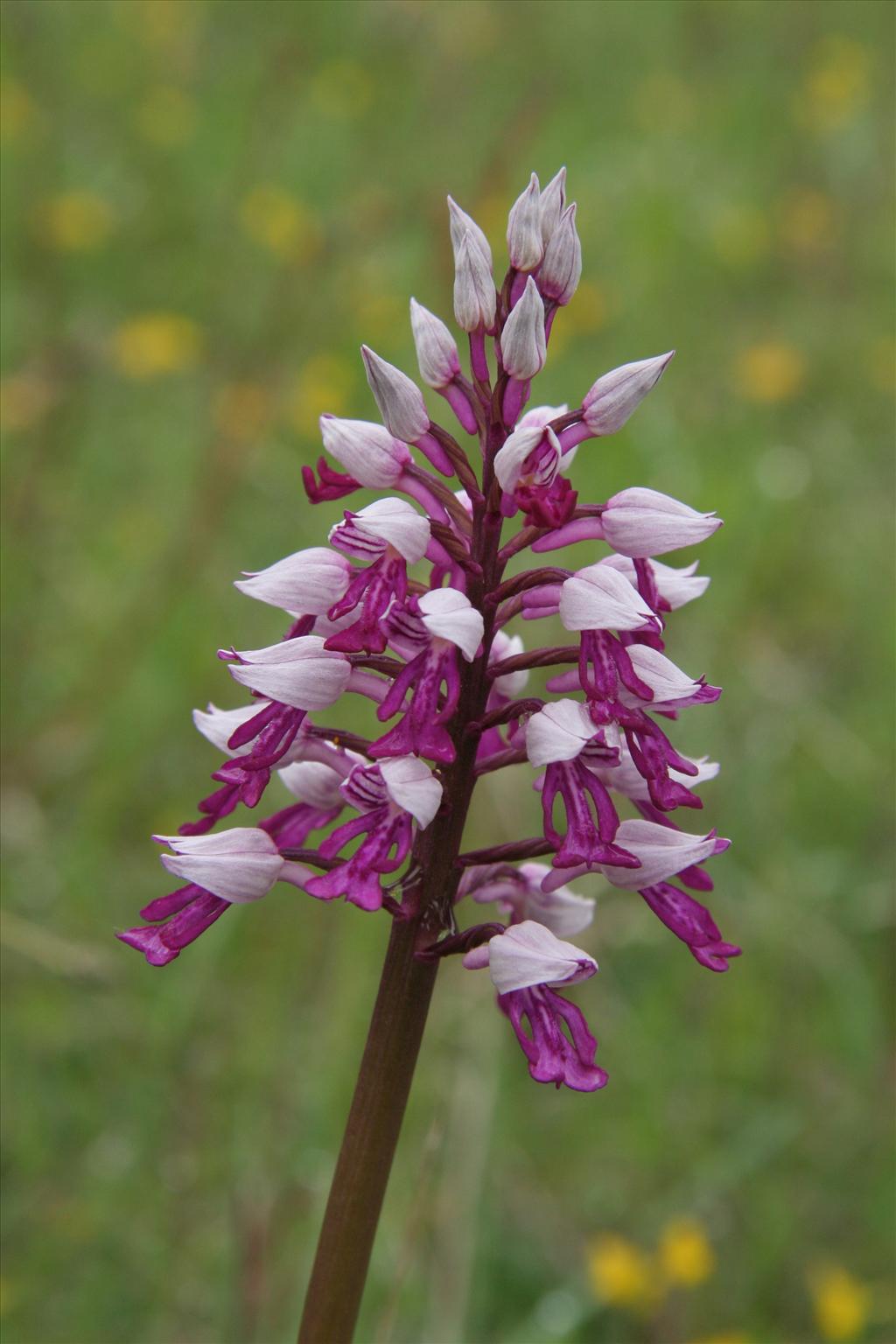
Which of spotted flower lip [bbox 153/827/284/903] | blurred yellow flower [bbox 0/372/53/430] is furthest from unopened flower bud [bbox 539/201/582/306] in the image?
blurred yellow flower [bbox 0/372/53/430]

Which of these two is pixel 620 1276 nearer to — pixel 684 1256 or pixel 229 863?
pixel 684 1256

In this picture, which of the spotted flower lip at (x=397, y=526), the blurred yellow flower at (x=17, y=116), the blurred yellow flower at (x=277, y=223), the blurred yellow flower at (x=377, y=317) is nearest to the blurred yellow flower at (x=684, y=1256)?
the spotted flower lip at (x=397, y=526)

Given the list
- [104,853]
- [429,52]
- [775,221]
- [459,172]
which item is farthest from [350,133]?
[104,853]

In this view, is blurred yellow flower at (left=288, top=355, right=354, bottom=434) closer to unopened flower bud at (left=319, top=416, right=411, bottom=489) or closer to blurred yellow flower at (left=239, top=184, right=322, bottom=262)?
blurred yellow flower at (left=239, top=184, right=322, bottom=262)

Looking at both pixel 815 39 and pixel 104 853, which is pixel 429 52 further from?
pixel 104 853

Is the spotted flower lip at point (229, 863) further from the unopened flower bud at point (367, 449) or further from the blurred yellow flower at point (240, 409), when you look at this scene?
the blurred yellow flower at point (240, 409)

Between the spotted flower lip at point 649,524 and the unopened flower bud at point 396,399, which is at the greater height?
the unopened flower bud at point 396,399
